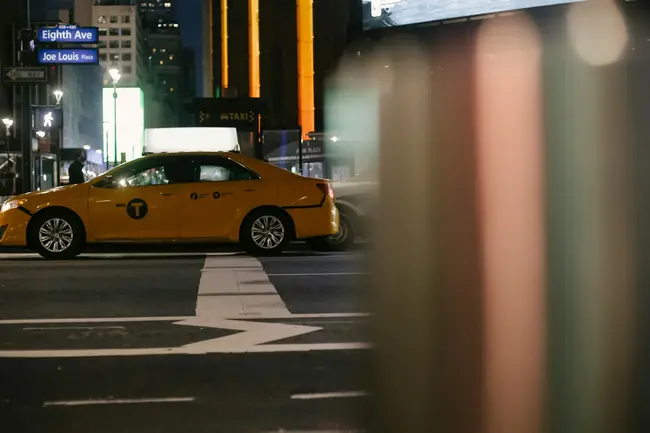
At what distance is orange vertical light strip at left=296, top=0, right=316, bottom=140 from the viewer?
190 feet

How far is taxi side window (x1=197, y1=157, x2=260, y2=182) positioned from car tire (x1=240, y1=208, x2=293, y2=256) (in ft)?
1.88

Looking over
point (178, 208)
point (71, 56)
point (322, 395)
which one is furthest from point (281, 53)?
point (322, 395)

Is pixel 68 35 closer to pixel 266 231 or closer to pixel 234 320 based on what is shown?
pixel 266 231

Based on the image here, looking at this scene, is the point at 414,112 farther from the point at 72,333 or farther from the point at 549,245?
the point at 72,333

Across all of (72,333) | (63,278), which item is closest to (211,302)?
(72,333)

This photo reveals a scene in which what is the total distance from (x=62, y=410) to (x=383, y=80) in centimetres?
359

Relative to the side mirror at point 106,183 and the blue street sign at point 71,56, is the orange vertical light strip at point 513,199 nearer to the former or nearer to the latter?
the side mirror at point 106,183

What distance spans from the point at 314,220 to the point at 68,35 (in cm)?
1552

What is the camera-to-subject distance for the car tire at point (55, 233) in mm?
13719

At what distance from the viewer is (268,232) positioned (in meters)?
14.2

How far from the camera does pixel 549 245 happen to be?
200 centimetres

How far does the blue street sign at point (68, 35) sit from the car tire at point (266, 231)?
14.7m

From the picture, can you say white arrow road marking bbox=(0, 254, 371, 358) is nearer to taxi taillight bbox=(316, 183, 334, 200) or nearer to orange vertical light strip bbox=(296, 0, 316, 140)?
taxi taillight bbox=(316, 183, 334, 200)

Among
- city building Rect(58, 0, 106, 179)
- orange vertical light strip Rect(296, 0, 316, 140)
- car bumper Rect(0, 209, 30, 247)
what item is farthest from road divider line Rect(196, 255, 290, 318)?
city building Rect(58, 0, 106, 179)
